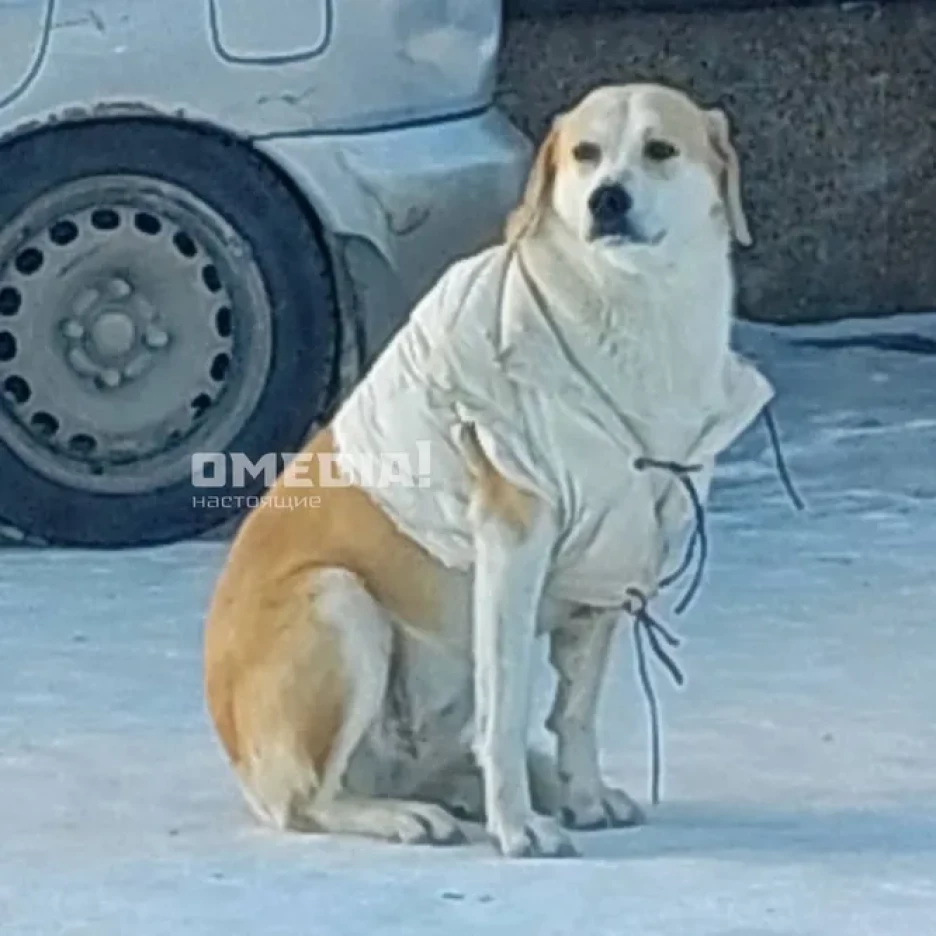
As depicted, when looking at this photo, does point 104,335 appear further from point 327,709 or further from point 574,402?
point 574,402

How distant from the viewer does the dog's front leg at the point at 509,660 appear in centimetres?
367

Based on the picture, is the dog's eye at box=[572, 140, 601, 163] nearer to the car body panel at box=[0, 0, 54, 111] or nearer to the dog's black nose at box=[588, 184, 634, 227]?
the dog's black nose at box=[588, 184, 634, 227]

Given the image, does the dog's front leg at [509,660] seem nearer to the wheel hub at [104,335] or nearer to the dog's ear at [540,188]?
the dog's ear at [540,188]

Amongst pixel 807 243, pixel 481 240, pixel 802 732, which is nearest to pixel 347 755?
pixel 802 732

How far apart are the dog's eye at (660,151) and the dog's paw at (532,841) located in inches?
Answer: 34.2

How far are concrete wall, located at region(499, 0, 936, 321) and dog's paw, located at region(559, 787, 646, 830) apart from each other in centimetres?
447

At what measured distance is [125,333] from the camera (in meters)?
5.67

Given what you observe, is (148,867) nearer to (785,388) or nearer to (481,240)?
(481,240)

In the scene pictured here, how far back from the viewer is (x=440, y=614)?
3.81 metres

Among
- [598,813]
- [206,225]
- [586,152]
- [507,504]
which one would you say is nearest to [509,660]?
[507,504]

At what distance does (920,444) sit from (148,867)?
339 cm

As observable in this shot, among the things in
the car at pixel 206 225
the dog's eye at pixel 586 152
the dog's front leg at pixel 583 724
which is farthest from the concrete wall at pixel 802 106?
the dog's eye at pixel 586 152

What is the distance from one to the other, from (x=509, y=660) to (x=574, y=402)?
1.13ft

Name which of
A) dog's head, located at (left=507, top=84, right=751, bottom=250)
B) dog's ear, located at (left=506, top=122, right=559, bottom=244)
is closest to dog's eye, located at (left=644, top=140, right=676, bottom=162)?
dog's head, located at (left=507, top=84, right=751, bottom=250)
